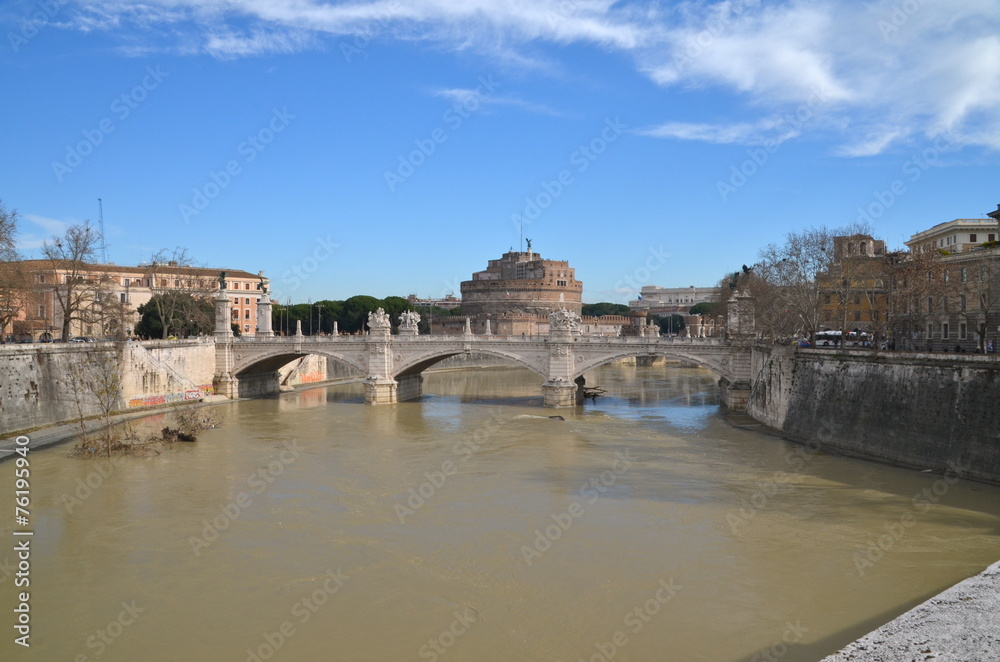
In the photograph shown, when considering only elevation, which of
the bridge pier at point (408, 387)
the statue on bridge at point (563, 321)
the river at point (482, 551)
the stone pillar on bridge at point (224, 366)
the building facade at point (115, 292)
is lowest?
the river at point (482, 551)

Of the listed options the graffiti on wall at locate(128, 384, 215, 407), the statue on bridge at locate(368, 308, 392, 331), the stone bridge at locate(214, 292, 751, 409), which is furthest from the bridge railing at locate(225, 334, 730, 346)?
the graffiti on wall at locate(128, 384, 215, 407)

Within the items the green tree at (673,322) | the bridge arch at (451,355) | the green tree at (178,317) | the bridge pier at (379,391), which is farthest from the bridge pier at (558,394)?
the green tree at (673,322)

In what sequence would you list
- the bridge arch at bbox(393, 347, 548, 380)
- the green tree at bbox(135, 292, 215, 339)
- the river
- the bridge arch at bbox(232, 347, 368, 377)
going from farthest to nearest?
the green tree at bbox(135, 292, 215, 339) → the bridge arch at bbox(232, 347, 368, 377) → the bridge arch at bbox(393, 347, 548, 380) → the river

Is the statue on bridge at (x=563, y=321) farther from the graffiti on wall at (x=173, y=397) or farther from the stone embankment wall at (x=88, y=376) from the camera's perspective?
the stone embankment wall at (x=88, y=376)

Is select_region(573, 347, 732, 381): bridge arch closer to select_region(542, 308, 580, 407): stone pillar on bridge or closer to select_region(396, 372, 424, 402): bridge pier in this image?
select_region(542, 308, 580, 407): stone pillar on bridge

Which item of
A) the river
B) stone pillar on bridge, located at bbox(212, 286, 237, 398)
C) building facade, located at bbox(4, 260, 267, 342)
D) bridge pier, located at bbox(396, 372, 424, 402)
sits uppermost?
building facade, located at bbox(4, 260, 267, 342)

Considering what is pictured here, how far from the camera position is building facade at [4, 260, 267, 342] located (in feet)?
136

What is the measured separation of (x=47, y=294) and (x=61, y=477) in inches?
1572

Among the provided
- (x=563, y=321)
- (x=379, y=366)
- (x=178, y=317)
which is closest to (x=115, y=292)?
(x=178, y=317)

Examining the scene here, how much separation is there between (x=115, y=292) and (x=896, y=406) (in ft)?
189

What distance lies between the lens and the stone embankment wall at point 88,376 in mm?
27016

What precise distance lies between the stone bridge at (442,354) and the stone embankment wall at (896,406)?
6261 millimetres

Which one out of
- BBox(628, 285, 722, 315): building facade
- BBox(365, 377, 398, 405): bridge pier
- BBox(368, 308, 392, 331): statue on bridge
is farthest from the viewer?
BBox(628, 285, 722, 315): building facade

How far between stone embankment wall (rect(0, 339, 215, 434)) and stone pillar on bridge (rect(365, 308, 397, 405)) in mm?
9174
